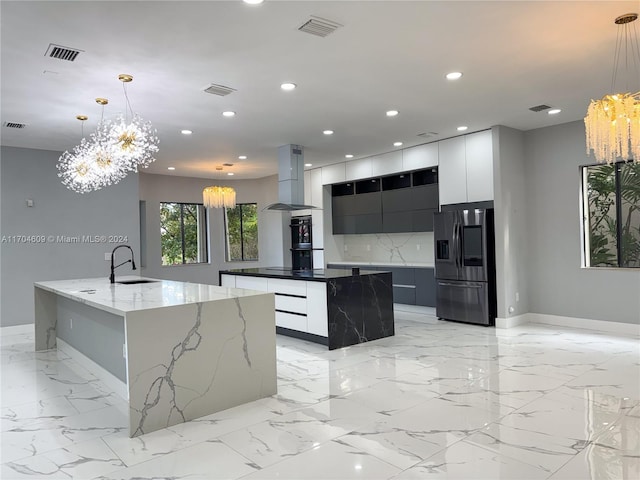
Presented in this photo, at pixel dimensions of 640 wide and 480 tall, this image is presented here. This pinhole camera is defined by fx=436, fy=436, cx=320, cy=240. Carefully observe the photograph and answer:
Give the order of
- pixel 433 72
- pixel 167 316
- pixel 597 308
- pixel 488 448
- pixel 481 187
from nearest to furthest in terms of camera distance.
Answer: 1. pixel 488 448
2. pixel 167 316
3. pixel 433 72
4. pixel 597 308
5. pixel 481 187

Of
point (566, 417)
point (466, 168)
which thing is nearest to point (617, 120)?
point (566, 417)

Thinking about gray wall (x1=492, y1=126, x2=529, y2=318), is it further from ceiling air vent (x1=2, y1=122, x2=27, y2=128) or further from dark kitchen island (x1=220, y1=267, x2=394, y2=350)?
ceiling air vent (x1=2, y1=122, x2=27, y2=128)

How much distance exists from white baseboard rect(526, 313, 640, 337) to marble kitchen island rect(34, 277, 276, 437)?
4559 millimetres

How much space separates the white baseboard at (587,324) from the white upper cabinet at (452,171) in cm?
205

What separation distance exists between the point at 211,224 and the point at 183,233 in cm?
67

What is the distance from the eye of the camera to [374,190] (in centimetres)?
854

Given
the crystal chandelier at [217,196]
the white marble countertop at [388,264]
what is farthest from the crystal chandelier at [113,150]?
the white marble countertop at [388,264]

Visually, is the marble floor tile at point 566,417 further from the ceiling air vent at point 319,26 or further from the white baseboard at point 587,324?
the ceiling air vent at point 319,26

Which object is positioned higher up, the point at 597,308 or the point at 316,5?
the point at 316,5

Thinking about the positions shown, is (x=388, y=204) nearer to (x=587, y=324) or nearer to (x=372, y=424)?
(x=587, y=324)

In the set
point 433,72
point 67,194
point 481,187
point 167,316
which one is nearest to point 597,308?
point 481,187

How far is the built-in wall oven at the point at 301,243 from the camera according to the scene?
9.46m

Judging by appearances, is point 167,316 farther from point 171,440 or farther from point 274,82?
point 274,82

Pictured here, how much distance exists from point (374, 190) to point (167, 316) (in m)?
6.05
